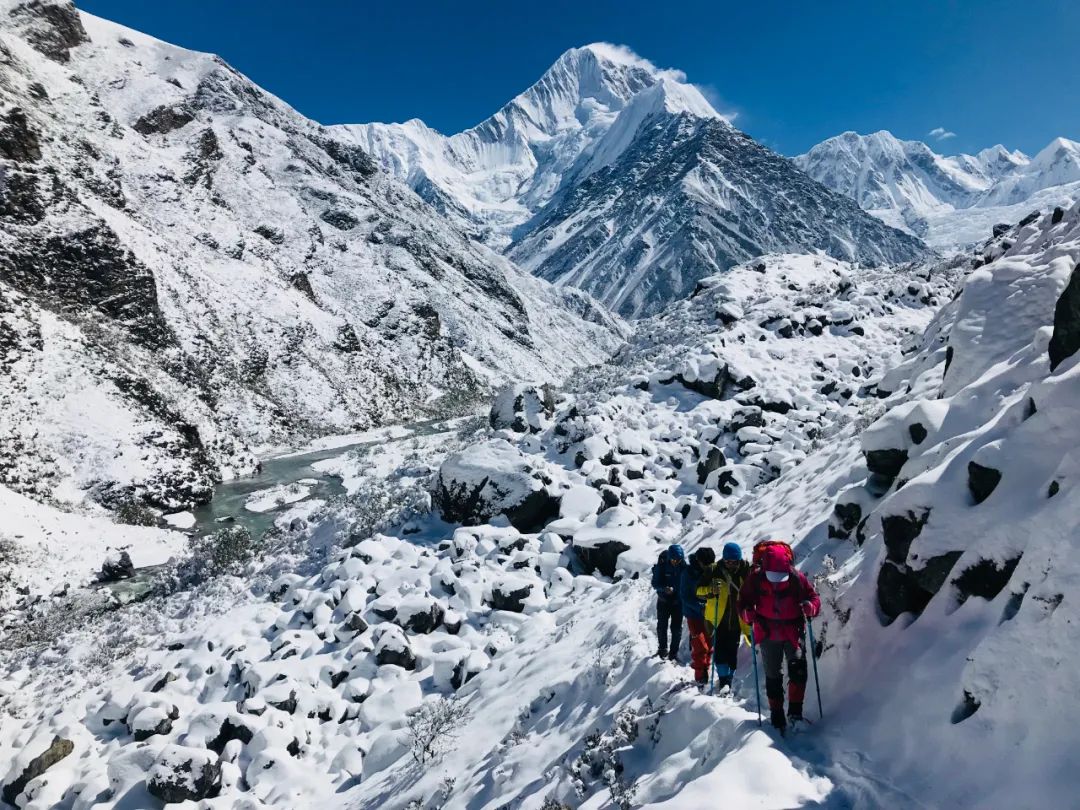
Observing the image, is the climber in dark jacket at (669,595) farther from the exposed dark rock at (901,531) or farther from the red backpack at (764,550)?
the exposed dark rock at (901,531)

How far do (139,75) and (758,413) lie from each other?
3378 inches

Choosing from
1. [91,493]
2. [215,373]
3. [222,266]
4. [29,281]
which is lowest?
[91,493]

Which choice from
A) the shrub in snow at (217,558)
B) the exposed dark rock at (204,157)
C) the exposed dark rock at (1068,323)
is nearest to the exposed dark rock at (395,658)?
the shrub in snow at (217,558)

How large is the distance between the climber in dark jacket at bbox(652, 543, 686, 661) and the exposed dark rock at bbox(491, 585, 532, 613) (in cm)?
526

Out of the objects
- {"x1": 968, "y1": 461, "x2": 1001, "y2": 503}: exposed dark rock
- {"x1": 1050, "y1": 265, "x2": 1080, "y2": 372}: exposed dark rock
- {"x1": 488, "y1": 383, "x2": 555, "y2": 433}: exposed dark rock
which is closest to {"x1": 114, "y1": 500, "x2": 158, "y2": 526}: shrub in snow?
{"x1": 488, "y1": 383, "x2": 555, "y2": 433}: exposed dark rock

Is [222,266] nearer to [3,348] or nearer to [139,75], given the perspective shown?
[3,348]

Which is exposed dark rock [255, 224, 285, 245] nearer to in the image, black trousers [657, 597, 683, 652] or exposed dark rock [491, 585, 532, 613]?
exposed dark rock [491, 585, 532, 613]

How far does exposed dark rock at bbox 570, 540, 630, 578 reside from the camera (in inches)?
529

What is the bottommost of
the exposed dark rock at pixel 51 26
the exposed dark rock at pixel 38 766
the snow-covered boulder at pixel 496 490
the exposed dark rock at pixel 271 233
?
the exposed dark rock at pixel 38 766

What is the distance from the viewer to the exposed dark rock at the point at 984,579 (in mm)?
4824

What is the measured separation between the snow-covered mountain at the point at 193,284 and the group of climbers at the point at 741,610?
2727cm

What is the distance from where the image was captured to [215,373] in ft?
148

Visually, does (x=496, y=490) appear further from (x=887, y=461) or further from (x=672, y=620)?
(x=887, y=461)

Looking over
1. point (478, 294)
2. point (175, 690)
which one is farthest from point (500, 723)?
point (478, 294)
